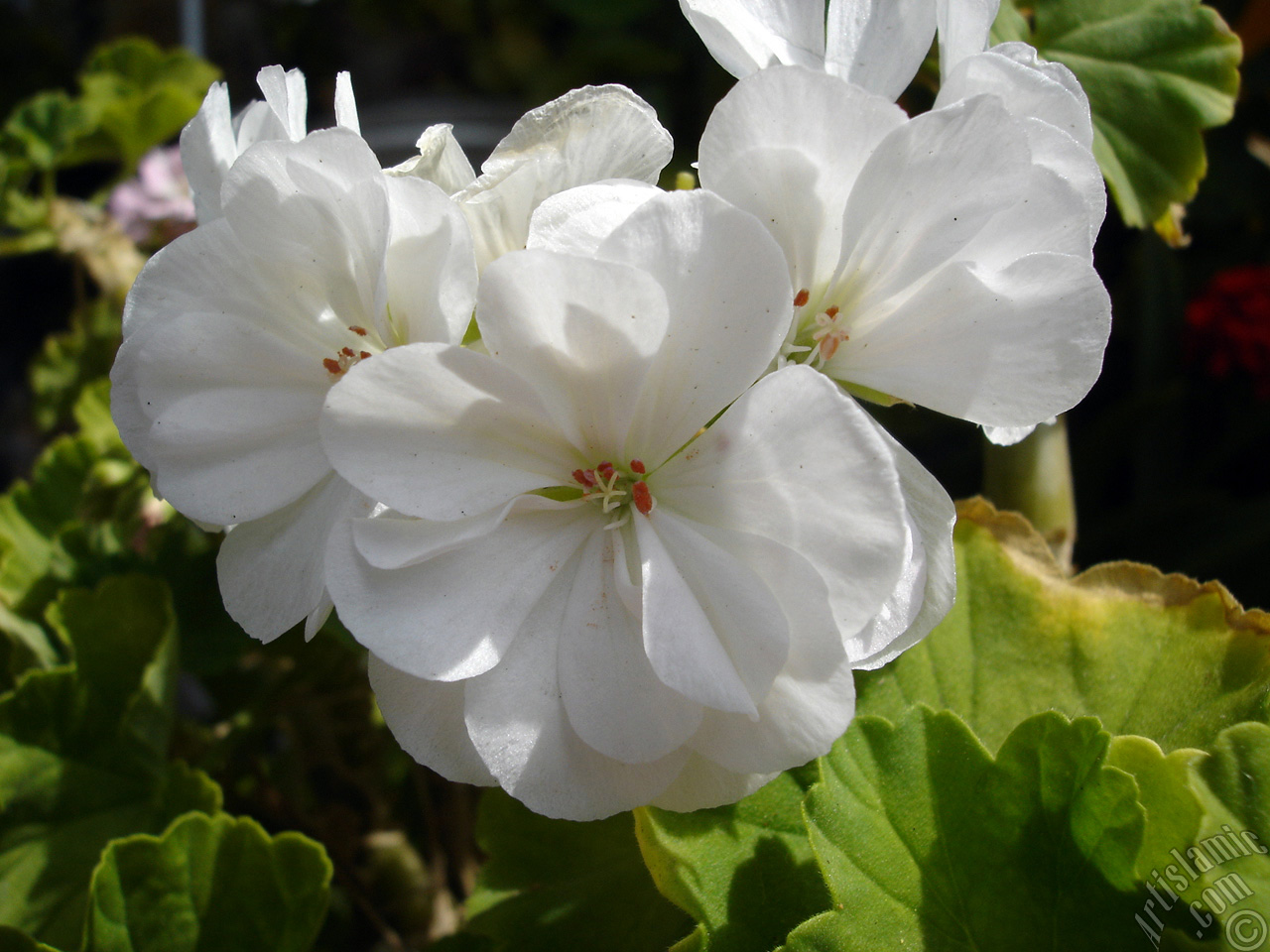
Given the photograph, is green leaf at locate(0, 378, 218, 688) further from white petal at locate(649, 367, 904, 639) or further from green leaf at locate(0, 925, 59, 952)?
white petal at locate(649, 367, 904, 639)

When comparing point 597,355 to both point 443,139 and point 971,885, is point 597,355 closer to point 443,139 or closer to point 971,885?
point 443,139

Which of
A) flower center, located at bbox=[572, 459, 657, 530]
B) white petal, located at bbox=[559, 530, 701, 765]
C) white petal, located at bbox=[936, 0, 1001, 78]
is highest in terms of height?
white petal, located at bbox=[936, 0, 1001, 78]

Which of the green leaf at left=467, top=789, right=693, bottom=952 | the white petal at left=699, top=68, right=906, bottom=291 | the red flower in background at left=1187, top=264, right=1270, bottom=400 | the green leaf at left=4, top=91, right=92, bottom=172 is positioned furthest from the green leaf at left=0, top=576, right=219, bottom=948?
the red flower in background at left=1187, top=264, right=1270, bottom=400

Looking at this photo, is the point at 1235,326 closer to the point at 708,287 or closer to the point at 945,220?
the point at 945,220

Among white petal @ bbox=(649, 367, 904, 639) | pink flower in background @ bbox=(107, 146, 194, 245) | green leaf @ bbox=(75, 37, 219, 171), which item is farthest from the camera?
pink flower in background @ bbox=(107, 146, 194, 245)

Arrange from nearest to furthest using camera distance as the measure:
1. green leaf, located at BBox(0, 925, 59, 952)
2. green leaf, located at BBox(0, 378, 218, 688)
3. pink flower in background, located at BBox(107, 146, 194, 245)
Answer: green leaf, located at BBox(0, 925, 59, 952), green leaf, located at BBox(0, 378, 218, 688), pink flower in background, located at BBox(107, 146, 194, 245)

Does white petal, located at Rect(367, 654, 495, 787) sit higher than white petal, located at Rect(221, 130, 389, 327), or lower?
lower

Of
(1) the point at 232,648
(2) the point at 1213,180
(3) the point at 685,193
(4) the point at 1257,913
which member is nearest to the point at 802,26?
(3) the point at 685,193
